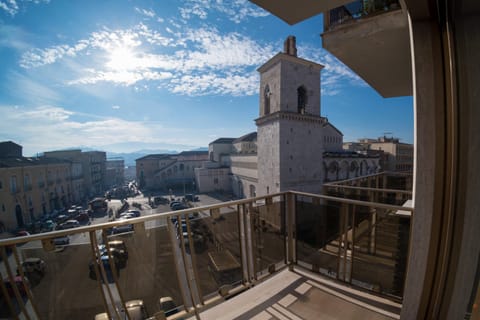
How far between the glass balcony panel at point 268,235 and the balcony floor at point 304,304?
0.25 meters

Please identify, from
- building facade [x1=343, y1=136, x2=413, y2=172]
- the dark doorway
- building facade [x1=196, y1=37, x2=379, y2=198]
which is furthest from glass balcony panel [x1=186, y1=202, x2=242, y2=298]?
building facade [x1=343, y1=136, x2=413, y2=172]

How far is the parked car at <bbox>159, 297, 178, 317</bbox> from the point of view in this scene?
1.82 m

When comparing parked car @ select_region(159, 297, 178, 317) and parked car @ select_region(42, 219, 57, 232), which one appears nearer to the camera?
parked car @ select_region(159, 297, 178, 317)

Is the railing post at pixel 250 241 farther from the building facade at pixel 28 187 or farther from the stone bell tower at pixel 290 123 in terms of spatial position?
the building facade at pixel 28 187

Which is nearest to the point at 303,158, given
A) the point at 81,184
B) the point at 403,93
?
the point at 403,93

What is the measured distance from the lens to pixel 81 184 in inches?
1411

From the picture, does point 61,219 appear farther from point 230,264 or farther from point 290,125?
point 230,264

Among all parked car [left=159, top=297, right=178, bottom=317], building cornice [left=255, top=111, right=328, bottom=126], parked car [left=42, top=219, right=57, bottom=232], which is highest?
building cornice [left=255, top=111, right=328, bottom=126]

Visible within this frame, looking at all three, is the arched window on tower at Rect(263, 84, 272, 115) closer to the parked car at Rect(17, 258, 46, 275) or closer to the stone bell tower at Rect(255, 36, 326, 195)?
the stone bell tower at Rect(255, 36, 326, 195)

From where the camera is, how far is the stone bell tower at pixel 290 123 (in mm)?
16750

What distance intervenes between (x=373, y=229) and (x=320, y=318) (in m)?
1.18

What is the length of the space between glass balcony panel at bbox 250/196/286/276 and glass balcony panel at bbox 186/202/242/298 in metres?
0.29

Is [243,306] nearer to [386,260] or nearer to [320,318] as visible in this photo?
[320,318]

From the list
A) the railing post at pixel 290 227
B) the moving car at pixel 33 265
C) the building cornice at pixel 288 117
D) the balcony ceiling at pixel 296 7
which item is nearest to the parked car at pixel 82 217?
the building cornice at pixel 288 117
